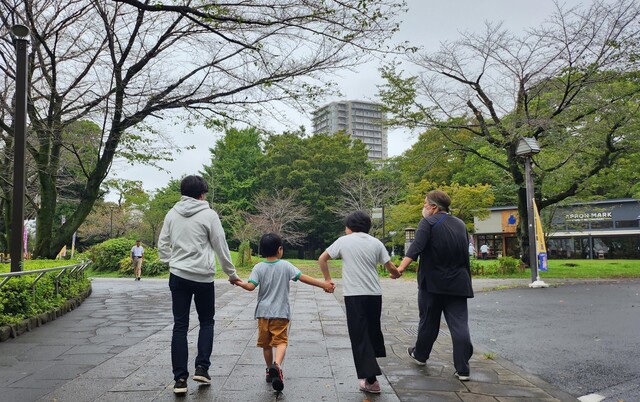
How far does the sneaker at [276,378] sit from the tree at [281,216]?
95.6ft

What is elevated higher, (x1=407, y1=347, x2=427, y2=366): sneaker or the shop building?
the shop building

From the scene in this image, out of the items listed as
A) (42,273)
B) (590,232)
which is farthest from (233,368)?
(590,232)

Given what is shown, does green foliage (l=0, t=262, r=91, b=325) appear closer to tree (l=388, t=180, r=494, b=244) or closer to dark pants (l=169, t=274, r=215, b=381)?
dark pants (l=169, t=274, r=215, b=381)

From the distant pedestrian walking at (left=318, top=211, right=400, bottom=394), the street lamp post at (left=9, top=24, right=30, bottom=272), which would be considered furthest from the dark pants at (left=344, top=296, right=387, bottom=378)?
the street lamp post at (left=9, top=24, right=30, bottom=272)

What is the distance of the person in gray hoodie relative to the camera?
3588 millimetres

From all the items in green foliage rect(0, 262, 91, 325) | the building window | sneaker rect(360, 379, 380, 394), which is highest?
the building window

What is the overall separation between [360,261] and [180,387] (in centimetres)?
169

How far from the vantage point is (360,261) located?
12.4ft

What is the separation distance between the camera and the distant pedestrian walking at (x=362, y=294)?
3631 millimetres

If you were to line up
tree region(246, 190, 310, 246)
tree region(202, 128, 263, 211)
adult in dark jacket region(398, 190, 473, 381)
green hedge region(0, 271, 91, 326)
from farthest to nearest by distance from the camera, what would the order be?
1. tree region(202, 128, 263, 211)
2. tree region(246, 190, 310, 246)
3. green hedge region(0, 271, 91, 326)
4. adult in dark jacket region(398, 190, 473, 381)

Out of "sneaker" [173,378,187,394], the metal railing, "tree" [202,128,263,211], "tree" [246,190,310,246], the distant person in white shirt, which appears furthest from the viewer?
"tree" [202,128,263,211]

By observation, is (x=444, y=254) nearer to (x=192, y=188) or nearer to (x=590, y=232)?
(x=192, y=188)

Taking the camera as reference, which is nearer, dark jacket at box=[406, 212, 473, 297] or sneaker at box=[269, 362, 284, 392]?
sneaker at box=[269, 362, 284, 392]

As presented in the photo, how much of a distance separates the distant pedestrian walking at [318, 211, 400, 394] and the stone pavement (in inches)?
10.8
